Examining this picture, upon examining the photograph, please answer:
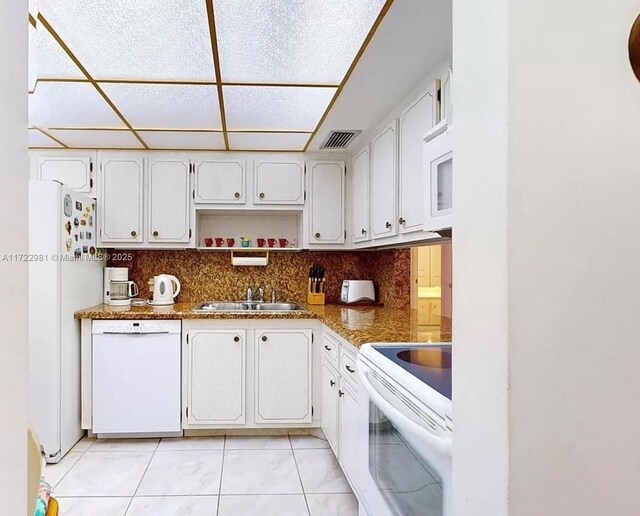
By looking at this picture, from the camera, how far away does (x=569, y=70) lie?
60cm

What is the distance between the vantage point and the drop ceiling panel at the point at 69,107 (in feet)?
7.86

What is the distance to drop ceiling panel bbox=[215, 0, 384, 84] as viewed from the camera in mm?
1687

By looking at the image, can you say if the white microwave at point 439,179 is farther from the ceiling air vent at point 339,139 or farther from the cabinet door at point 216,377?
the cabinet door at point 216,377

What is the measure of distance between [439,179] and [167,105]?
5.87 feet

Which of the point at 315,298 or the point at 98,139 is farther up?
the point at 98,139

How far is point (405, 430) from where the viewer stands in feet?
4.18

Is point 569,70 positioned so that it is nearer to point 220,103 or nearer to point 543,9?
point 543,9

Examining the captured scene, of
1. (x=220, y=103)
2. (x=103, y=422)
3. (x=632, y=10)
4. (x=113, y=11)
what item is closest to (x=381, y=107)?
(x=220, y=103)

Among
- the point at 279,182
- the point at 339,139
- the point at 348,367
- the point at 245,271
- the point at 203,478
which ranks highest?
the point at 339,139

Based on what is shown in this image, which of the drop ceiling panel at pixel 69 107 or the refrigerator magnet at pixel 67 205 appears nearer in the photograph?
the drop ceiling panel at pixel 69 107

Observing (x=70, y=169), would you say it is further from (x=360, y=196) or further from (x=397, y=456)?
(x=397, y=456)

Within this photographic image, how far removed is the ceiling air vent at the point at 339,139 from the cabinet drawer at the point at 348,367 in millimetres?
1465

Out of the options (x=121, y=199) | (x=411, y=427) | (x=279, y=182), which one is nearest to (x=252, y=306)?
(x=279, y=182)

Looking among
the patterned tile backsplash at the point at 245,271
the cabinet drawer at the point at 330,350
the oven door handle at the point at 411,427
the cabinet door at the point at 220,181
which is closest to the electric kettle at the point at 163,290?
the patterned tile backsplash at the point at 245,271
